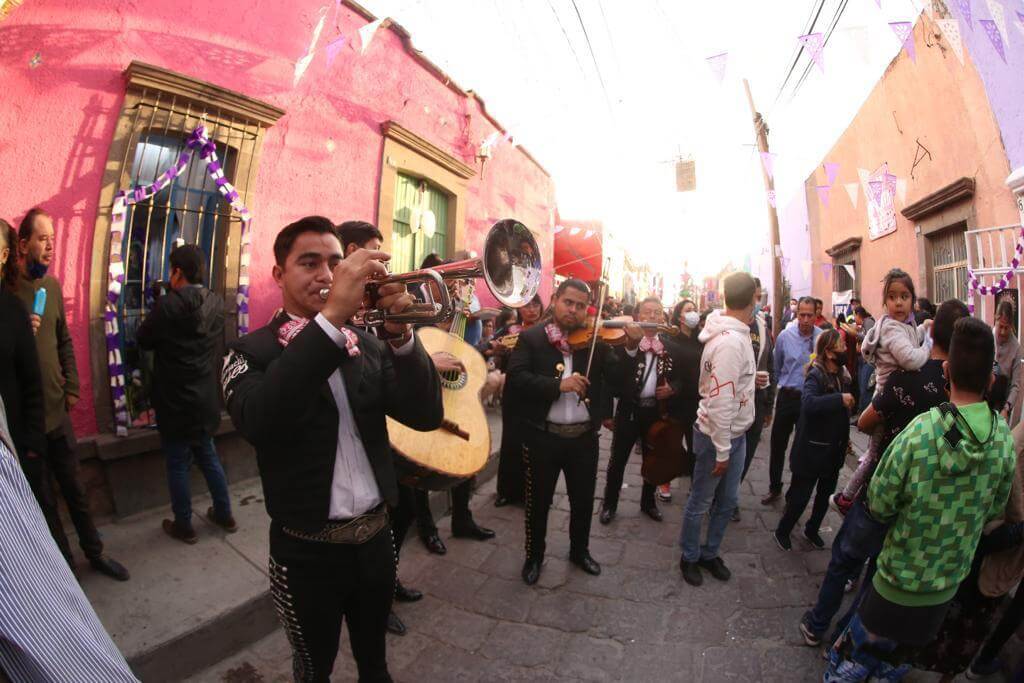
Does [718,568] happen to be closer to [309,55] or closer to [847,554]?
[847,554]

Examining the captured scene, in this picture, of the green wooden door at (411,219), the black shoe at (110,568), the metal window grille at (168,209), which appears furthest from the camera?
the green wooden door at (411,219)

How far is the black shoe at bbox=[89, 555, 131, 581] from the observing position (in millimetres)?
2996

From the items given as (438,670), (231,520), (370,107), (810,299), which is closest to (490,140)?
(370,107)

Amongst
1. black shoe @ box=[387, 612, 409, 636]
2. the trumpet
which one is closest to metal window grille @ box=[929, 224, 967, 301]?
the trumpet

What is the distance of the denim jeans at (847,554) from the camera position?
2357 mm

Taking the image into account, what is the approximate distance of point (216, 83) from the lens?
4.38 m

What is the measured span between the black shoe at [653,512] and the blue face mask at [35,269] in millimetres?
4787

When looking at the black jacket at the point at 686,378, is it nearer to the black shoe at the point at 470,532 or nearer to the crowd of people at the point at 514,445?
the crowd of people at the point at 514,445

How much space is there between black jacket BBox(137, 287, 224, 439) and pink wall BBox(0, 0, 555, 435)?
91cm

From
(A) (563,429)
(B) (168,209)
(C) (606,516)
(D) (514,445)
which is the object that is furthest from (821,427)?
(B) (168,209)

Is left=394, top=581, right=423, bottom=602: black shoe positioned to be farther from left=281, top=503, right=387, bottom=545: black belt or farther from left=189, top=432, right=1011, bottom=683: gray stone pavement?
left=281, top=503, right=387, bottom=545: black belt

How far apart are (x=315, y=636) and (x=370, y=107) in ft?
19.8

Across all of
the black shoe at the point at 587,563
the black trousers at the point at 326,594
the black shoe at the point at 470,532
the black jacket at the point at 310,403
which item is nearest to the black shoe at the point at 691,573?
the black shoe at the point at 587,563

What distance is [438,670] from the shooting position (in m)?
2.58
